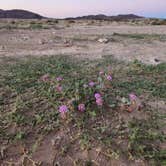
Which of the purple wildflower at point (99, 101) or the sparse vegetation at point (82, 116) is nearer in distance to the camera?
the sparse vegetation at point (82, 116)

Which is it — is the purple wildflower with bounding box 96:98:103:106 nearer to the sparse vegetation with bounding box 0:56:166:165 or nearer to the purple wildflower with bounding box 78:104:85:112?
the sparse vegetation with bounding box 0:56:166:165

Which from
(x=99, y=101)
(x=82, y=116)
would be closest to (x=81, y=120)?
(x=82, y=116)

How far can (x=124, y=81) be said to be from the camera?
4301 mm

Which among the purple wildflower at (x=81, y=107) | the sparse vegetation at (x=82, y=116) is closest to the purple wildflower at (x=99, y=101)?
the sparse vegetation at (x=82, y=116)

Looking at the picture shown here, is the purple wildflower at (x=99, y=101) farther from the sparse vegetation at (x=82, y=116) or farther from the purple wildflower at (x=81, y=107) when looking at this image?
the purple wildflower at (x=81, y=107)

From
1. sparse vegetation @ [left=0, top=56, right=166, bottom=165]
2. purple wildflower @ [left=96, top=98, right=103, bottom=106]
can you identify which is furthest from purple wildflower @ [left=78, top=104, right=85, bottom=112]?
purple wildflower @ [left=96, top=98, right=103, bottom=106]

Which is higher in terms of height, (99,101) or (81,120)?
(99,101)

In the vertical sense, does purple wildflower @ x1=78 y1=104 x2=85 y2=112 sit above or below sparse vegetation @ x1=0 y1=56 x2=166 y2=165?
above

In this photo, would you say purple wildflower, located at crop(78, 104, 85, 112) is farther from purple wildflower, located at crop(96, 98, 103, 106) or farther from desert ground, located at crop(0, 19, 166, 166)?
purple wildflower, located at crop(96, 98, 103, 106)

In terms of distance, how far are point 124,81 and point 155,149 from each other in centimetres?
179

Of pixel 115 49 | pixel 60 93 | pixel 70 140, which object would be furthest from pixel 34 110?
pixel 115 49

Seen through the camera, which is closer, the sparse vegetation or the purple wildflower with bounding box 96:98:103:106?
the sparse vegetation

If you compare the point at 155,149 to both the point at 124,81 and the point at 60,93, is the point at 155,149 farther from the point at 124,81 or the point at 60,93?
the point at 124,81

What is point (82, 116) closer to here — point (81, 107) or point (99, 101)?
point (81, 107)
